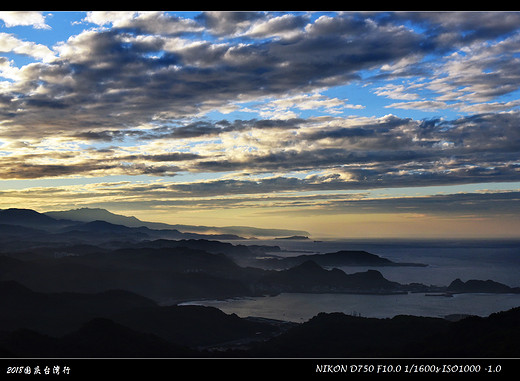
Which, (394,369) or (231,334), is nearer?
(394,369)

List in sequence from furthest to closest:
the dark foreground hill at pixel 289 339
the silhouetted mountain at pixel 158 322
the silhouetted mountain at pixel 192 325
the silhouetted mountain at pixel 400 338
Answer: the silhouetted mountain at pixel 192 325 → the silhouetted mountain at pixel 158 322 → the dark foreground hill at pixel 289 339 → the silhouetted mountain at pixel 400 338

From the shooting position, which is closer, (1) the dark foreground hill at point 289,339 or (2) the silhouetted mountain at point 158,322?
(1) the dark foreground hill at point 289,339

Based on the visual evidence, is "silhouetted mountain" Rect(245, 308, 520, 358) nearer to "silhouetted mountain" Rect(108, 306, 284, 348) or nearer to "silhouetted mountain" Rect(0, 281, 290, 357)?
"silhouetted mountain" Rect(108, 306, 284, 348)

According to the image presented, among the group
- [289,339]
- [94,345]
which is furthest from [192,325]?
[94,345]

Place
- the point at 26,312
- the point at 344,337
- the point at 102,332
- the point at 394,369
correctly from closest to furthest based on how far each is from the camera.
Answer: the point at 394,369 → the point at 102,332 → the point at 344,337 → the point at 26,312

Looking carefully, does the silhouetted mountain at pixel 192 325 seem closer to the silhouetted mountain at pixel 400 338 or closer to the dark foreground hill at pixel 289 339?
the dark foreground hill at pixel 289 339

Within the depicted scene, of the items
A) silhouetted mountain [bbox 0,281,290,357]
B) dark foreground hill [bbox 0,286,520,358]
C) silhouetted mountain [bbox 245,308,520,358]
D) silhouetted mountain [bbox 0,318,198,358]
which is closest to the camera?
silhouetted mountain [bbox 245,308,520,358]

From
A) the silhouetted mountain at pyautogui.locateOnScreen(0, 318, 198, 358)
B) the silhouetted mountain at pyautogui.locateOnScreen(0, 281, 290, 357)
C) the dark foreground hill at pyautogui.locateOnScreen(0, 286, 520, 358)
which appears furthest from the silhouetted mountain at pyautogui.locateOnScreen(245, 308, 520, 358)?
the silhouetted mountain at pyautogui.locateOnScreen(0, 281, 290, 357)

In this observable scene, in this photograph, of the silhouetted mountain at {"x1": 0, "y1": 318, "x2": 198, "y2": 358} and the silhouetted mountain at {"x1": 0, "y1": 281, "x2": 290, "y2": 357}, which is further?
the silhouetted mountain at {"x1": 0, "y1": 281, "x2": 290, "y2": 357}

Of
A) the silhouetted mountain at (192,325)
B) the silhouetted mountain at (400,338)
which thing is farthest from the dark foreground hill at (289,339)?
the silhouetted mountain at (192,325)

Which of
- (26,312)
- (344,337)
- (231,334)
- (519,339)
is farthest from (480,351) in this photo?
(26,312)

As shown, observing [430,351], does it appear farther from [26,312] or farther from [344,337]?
Answer: [26,312]
